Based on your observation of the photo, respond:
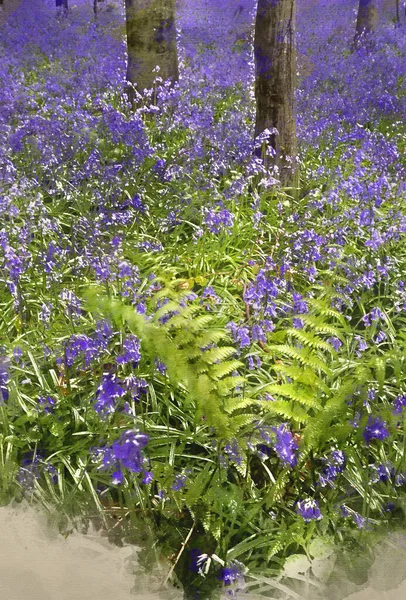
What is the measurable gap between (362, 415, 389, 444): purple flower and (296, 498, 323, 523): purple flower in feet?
1.12

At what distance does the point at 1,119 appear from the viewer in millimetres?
5199

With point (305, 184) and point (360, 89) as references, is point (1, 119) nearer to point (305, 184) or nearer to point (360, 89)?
point (305, 184)

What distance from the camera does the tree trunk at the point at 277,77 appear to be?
4.77m

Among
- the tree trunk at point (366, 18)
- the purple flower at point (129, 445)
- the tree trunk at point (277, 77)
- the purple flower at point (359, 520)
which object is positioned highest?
the tree trunk at point (366, 18)

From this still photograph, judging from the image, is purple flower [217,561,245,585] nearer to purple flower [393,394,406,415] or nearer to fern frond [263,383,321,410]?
fern frond [263,383,321,410]

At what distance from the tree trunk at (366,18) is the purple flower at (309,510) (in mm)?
9749

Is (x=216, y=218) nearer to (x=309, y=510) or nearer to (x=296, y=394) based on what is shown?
(x=296, y=394)

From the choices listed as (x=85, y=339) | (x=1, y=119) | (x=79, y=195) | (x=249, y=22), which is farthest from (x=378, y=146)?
(x=249, y=22)

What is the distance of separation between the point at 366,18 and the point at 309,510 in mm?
10171

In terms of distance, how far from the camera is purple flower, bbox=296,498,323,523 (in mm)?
2221

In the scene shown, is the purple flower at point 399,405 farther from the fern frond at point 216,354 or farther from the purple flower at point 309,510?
the fern frond at point 216,354

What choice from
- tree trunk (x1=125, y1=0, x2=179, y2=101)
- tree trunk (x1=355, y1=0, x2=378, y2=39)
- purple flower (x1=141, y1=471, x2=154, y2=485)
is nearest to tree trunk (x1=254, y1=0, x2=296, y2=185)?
tree trunk (x1=125, y1=0, x2=179, y2=101)

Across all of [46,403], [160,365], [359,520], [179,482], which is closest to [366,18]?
[160,365]

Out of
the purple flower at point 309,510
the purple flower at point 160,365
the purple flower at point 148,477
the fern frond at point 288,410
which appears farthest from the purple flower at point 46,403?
the purple flower at point 309,510
